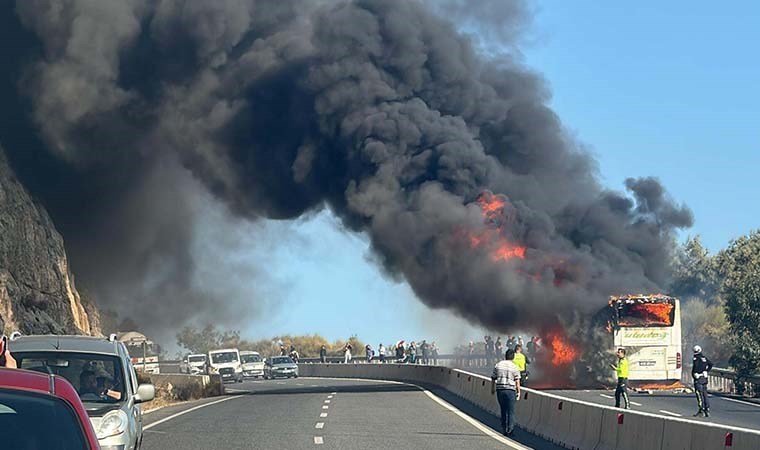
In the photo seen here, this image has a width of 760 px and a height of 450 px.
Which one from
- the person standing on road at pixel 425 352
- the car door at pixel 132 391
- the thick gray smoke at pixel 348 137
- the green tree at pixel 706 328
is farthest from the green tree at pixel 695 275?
the car door at pixel 132 391

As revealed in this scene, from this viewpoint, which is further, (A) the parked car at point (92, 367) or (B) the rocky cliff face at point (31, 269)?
(B) the rocky cliff face at point (31, 269)

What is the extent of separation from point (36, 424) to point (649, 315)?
106ft

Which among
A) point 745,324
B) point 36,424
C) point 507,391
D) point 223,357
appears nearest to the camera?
point 36,424

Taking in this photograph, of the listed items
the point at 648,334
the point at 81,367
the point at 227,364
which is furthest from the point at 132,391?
the point at 227,364

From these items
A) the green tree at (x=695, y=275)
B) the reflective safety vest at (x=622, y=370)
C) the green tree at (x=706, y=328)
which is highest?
the green tree at (x=695, y=275)

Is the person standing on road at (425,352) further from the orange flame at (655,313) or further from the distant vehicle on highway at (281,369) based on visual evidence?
the orange flame at (655,313)

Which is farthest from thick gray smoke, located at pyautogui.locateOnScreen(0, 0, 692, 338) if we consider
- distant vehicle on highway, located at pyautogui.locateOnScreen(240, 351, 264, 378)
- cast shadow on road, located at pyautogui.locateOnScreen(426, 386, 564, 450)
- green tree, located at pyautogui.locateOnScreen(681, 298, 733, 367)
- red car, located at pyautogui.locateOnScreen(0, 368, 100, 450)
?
red car, located at pyautogui.locateOnScreen(0, 368, 100, 450)

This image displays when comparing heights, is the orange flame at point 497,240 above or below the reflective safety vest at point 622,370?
above

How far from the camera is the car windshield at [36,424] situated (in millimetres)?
6043

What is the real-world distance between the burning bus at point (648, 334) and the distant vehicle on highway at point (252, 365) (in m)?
33.9

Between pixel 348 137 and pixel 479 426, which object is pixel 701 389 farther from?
pixel 348 137

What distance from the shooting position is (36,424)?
6.12 metres

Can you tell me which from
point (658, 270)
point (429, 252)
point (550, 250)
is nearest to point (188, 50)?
point (429, 252)

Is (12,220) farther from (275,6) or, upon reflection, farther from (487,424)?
(487,424)
